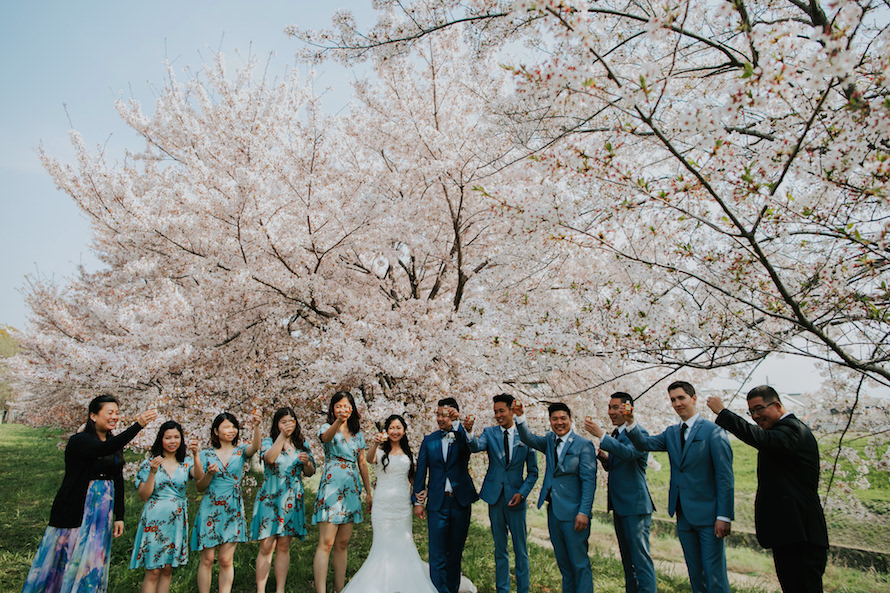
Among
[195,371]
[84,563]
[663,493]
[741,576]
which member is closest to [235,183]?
[195,371]

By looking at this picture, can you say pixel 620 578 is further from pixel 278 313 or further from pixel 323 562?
pixel 278 313

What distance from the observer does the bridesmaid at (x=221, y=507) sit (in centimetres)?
420

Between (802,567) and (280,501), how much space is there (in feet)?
13.7

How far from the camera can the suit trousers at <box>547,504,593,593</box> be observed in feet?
12.9

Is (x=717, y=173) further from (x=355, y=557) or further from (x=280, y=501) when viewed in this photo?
(x=355, y=557)

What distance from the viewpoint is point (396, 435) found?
15.8 feet


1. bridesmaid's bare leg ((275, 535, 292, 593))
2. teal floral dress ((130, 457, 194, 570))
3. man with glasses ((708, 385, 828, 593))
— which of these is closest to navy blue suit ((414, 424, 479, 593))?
bridesmaid's bare leg ((275, 535, 292, 593))

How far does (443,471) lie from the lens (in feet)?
15.4

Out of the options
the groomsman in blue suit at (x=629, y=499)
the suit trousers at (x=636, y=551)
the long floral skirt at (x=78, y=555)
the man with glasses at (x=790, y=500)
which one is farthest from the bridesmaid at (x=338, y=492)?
the man with glasses at (x=790, y=500)

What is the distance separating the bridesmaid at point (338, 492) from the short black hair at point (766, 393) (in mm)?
3449

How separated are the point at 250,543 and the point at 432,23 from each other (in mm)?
6632

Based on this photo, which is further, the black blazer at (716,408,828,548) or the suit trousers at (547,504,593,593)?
the suit trousers at (547,504,593,593)

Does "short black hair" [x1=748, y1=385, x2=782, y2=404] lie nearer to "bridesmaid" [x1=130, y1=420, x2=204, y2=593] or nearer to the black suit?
the black suit

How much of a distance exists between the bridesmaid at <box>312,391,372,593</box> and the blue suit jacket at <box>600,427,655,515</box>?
2357 mm
